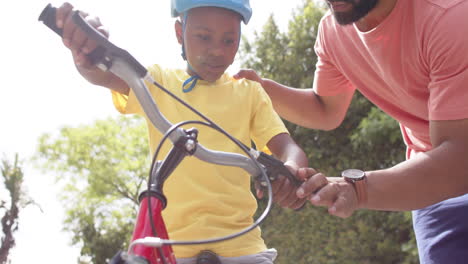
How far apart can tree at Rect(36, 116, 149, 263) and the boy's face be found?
20.3 m

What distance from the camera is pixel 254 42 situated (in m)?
8.82

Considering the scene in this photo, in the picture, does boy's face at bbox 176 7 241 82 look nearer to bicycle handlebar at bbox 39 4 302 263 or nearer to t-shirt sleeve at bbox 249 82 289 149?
t-shirt sleeve at bbox 249 82 289 149

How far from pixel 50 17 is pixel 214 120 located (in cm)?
104

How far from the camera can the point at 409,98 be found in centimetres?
270

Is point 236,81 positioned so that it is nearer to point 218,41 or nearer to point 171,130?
point 218,41

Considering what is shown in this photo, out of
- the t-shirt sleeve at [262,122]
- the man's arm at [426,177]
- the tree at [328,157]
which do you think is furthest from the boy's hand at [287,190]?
the tree at [328,157]

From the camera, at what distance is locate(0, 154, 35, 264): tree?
1602 cm

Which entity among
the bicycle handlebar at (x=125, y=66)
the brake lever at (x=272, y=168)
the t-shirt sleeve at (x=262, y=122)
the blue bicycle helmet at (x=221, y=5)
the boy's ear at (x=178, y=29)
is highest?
the boy's ear at (x=178, y=29)

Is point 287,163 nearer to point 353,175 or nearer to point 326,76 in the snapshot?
point 353,175

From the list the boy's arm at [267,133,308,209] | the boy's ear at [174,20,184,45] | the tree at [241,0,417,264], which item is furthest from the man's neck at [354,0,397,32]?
the tree at [241,0,417,264]

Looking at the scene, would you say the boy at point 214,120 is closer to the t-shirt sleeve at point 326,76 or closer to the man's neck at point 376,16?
the man's neck at point 376,16

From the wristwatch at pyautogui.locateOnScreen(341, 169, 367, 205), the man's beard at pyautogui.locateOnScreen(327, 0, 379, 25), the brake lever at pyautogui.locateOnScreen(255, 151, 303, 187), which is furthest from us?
the man's beard at pyautogui.locateOnScreen(327, 0, 379, 25)

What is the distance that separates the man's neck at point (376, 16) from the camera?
264 cm

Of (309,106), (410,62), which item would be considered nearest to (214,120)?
(410,62)
